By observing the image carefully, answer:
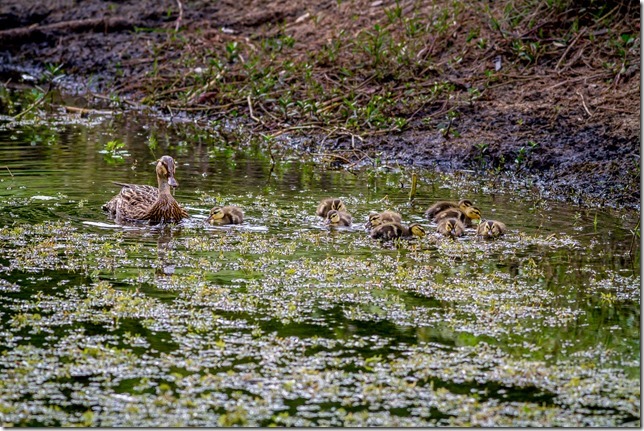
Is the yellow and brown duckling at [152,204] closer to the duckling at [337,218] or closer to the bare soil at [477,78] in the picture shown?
the duckling at [337,218]

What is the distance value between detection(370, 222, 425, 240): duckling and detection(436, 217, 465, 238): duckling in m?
0.17

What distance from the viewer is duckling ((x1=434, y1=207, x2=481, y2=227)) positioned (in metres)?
10.1

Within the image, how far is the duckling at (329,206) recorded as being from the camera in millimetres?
10133

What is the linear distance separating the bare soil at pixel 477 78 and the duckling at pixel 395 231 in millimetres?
2569

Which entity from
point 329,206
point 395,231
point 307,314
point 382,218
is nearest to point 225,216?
point 329,206

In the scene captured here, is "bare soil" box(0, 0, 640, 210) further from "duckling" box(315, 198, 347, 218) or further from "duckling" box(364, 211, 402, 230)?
"duckling" box(315, 198, 347, 218)

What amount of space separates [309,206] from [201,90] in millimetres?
5986

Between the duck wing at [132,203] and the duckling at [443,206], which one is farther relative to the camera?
the duckling at [443,206]

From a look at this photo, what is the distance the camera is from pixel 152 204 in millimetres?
10328

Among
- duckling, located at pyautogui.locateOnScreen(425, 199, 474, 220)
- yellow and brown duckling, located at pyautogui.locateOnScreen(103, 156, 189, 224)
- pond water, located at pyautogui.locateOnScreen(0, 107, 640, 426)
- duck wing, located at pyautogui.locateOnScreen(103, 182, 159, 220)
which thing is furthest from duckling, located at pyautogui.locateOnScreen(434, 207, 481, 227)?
duck wing, located at pyautogui.locateOnScreen(103, 182, 159, 220)

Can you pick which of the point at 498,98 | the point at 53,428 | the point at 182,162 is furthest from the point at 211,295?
the point at 498,98

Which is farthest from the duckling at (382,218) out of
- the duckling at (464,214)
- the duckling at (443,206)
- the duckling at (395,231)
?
the duckling at (443,206)

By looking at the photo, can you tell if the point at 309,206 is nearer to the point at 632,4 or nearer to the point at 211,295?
the point at 211,295

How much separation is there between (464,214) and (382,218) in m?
0.89
